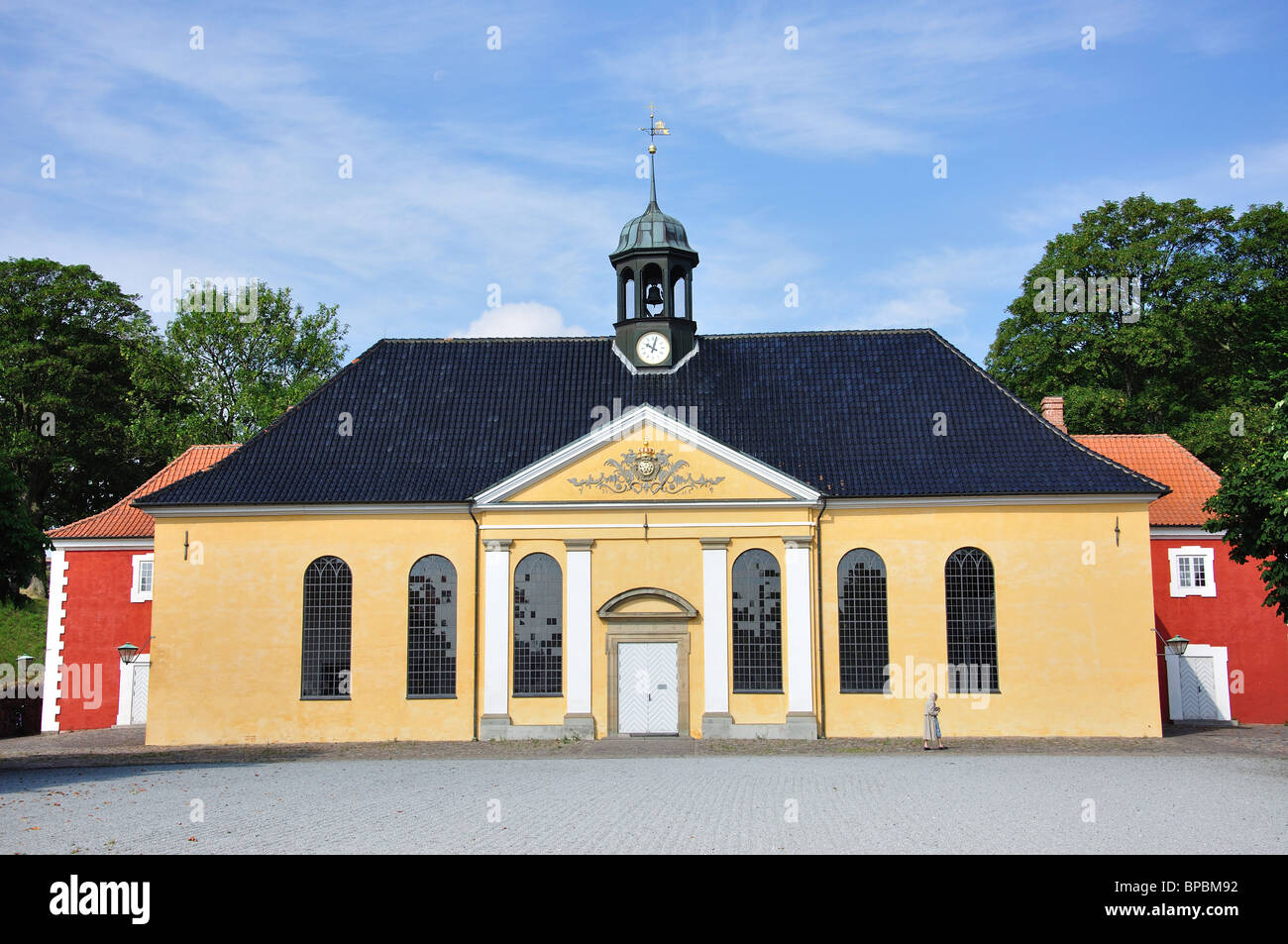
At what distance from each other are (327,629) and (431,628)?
2608 millimetres

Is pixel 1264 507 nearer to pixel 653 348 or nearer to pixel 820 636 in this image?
pixel 820 636

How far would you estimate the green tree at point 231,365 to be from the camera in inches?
1852

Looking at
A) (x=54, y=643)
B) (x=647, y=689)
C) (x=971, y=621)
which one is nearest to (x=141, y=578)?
(x=54, y=643)

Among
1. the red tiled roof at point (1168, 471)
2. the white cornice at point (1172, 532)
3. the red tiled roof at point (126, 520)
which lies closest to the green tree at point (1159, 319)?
the red tiled roof at point (1168, 471)

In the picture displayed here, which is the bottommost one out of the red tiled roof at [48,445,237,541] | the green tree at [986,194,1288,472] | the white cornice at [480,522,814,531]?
the white cornice at [480,522,814,531]

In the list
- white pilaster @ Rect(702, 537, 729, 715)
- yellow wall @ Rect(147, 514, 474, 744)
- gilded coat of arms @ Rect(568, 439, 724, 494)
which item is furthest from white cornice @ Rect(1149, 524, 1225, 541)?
yellow wall @ Rect(147, 514, 474, 744)

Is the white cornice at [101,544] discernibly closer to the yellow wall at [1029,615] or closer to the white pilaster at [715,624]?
the white pilaster at [715,624]

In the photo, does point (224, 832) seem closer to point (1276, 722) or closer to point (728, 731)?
point (728, 731)

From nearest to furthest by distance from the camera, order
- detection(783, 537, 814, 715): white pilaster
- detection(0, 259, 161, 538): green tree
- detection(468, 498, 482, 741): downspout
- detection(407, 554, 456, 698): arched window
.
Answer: detection(783, 537, 814, 715): white pilaster
detection(468, 498, 482, 741): downspout
detection(407, 554, 456, 698): arched window
detection(0, 259, 161, 538): green tree

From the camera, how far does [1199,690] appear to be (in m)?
33.5

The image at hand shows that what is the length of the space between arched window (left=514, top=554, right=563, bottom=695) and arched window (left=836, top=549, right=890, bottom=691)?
6.87 metres

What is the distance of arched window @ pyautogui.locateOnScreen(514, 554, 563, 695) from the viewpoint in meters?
27.9

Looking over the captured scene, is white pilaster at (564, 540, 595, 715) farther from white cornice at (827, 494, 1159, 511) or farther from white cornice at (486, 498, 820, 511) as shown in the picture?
white cornice at (827, 494, 1159, 511)

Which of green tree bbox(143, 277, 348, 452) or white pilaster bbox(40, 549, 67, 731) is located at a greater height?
green tree bbox(143, 277, 348, 452)
